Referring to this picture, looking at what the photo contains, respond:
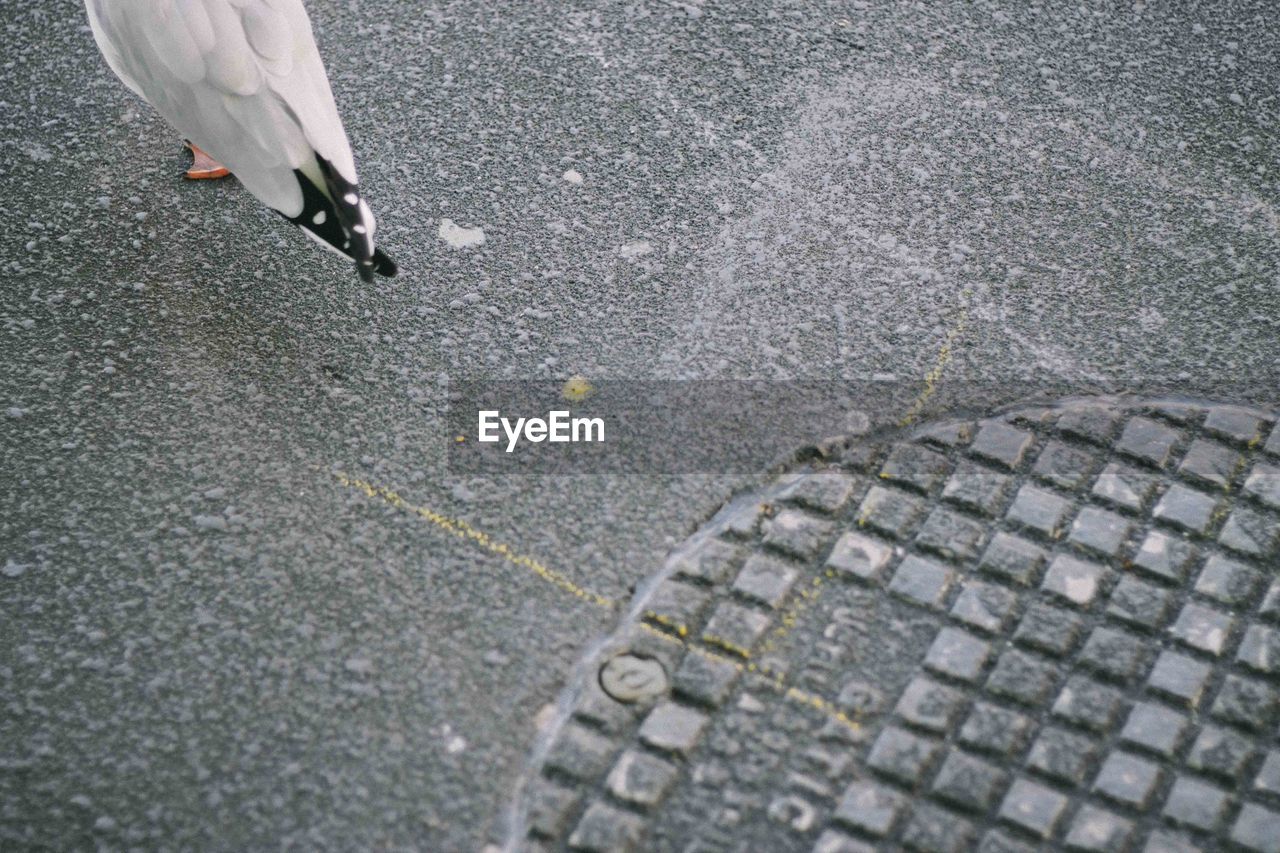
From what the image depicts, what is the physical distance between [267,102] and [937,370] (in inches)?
76.4

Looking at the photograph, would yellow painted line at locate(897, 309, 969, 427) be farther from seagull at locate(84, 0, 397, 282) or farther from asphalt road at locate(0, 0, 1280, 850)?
seagull at locate(84, 0, 397, 282)

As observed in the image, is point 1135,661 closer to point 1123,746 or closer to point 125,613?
point 1123,746

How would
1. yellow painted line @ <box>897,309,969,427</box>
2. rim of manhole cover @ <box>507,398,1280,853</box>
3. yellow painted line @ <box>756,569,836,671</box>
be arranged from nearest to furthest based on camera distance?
1. rim of manhole cover @ <box>507,398,1280,853</box>
2. yellow painted line @ <box>756,569,836,671</box>
3. yellow painted line @ <box>897,309,969,427</box>

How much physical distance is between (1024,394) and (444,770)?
1.79 meters

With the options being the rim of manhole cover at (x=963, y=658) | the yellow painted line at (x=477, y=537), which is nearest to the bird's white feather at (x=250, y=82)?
the yellow painted line at (x=477, y=537)

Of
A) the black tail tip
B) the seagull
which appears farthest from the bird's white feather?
the black tail tip

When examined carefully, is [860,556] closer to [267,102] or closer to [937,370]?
[937,370]

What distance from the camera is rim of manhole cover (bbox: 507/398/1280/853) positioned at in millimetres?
2617

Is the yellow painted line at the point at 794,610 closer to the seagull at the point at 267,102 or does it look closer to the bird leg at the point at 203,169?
the seagull at the point at 267,102

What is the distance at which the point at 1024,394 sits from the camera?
3.45 metres

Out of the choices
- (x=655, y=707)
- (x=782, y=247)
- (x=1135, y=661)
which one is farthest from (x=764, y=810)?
(x=782, y=247)

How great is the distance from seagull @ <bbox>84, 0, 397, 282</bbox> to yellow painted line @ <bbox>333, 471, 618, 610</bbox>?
0.58 meters

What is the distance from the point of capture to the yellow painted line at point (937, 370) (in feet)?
11.2

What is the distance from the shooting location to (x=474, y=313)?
373cm
